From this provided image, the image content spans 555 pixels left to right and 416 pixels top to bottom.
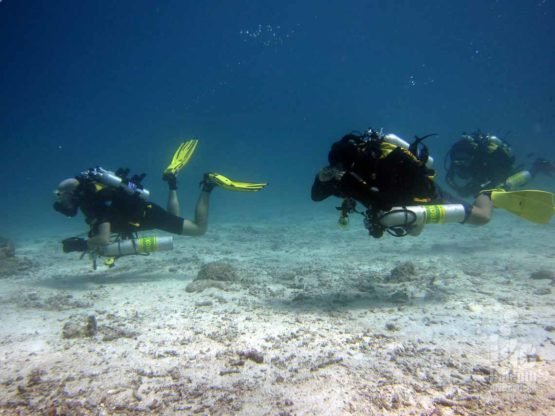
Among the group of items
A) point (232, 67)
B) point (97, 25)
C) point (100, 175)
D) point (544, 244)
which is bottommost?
point (544, 244)

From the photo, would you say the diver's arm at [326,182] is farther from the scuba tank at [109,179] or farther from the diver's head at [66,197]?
the diver's head at [66,197]

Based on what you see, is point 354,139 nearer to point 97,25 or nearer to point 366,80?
point 97,25

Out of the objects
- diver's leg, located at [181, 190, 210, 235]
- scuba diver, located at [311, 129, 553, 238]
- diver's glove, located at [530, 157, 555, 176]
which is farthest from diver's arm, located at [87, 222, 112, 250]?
diver's glove, located at [530, 157, 555, 176]

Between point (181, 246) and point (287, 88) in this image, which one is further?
point (287, 88)

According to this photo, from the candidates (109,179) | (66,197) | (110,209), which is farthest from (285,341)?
(66,197)

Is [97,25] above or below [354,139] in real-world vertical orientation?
above

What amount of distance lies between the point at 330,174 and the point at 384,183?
2.28 feet

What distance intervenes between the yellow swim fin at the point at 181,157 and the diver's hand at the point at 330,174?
15.6 feet

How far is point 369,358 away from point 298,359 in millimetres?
638

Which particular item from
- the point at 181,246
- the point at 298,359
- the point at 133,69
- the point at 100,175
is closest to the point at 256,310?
the point at 298,359

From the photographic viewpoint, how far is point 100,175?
21.1 ft

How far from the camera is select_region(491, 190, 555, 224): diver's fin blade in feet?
16.4

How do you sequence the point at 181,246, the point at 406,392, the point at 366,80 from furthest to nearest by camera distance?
the point at 366,80 → the point at 181,246 → the point at 406,392

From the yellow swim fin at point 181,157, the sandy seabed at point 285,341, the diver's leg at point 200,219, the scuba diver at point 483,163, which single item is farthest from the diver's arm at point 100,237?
the scuba diver at point 483,163
